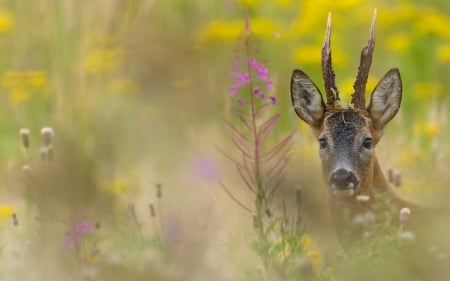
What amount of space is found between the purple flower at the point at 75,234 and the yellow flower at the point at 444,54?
413 cm

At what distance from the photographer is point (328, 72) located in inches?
267

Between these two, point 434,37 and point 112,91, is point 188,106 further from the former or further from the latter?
point 434,37

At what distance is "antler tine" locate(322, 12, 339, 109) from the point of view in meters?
6.65

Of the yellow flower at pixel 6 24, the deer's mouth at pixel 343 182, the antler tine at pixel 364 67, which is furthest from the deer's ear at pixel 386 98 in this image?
the yellow flower at pixel 6 24

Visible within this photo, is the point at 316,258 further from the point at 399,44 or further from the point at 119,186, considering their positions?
the point at 399,44

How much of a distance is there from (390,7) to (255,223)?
528cm

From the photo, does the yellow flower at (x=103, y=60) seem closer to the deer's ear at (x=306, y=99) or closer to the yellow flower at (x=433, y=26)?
the yellow flower at (x=433, y=26)

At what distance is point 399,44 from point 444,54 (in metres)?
0.49

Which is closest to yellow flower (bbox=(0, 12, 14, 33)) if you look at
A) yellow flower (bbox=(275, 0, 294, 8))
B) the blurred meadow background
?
the blurred meadow background

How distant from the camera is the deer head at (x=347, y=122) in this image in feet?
22.3

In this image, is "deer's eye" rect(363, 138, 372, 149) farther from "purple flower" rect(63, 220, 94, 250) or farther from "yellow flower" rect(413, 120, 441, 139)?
"yellow flower" rect(413, 120, 441, 139)

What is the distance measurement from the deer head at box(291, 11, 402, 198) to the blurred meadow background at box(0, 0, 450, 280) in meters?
0.36

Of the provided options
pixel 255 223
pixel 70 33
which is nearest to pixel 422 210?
pixel 255 223

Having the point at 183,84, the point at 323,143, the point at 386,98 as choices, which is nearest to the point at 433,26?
the point at 183,84
